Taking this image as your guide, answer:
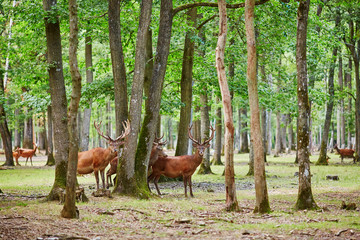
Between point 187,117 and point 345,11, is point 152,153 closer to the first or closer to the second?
point 187,117

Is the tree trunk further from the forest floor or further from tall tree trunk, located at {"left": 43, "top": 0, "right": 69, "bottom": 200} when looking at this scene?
tall tree trunk, located at {"left": 43, "top": 0, "right": 69, "bottom": 200}

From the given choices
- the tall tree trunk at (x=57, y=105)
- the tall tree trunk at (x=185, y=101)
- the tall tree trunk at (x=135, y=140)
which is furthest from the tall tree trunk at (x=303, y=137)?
the tall tree trunk at (x=185, y=101)

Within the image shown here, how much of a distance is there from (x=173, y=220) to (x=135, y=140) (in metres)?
3.98

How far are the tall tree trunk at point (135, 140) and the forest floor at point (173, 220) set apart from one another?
441 millimetres

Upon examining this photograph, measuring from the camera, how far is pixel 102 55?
32094 millimetres

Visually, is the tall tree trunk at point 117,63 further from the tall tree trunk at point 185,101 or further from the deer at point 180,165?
the tall tree trunk at point 185,101

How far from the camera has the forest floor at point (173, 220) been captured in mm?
7984

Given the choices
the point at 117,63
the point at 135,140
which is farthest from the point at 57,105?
the point at 117,63

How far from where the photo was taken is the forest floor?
7.98 m

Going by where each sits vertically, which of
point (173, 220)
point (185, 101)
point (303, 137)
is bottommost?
point (173, 220)

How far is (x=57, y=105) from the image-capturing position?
480 inches

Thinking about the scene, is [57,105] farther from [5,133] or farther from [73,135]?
[5,133]

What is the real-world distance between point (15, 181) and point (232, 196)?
11204 mm

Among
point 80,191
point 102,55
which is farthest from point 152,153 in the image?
point 102,55
